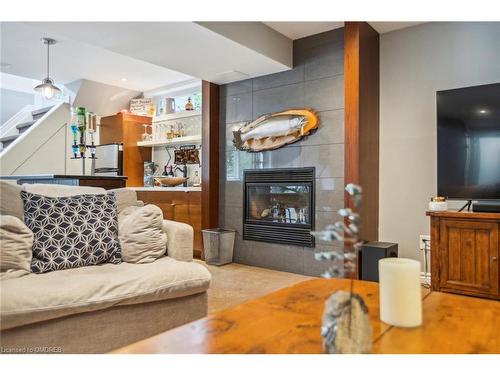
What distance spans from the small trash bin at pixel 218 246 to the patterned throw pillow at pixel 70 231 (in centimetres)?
207

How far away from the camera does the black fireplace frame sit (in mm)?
3652

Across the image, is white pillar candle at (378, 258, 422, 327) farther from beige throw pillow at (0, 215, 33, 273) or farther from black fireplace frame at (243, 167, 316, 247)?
black fireplace frame at (243, 167, 316, 247)

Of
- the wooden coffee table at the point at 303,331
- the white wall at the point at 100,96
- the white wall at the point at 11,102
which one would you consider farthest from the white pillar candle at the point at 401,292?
the white wall at the point at 11,102

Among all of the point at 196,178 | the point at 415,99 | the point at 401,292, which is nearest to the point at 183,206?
the point at 196,178

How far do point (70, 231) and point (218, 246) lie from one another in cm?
230

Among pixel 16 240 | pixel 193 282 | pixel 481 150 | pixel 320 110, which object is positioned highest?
pixel 320 110

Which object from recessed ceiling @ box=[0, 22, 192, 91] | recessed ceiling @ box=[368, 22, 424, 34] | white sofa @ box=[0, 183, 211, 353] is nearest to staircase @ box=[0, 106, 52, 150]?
recessed ceiling @ box=[0, 22, 192, 91]

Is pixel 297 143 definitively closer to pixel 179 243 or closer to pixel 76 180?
pixel 179 243

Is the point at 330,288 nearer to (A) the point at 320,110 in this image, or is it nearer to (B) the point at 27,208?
(B) the point at 27,208

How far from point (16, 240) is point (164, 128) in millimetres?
4341

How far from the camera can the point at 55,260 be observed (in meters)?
1.82

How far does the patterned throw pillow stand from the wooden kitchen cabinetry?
7.62 ft

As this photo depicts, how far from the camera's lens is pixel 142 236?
6.80 feet
